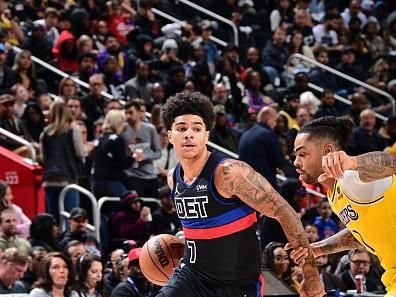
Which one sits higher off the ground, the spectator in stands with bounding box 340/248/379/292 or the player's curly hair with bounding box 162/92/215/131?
the player's curly hair with bounding box 162/92/215/131

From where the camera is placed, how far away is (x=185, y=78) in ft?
57.3

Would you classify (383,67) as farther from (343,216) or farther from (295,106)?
(343,216)

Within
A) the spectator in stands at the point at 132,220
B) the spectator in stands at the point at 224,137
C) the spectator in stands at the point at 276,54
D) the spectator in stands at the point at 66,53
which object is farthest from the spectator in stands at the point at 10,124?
the spectator in stands at the point at 276,54

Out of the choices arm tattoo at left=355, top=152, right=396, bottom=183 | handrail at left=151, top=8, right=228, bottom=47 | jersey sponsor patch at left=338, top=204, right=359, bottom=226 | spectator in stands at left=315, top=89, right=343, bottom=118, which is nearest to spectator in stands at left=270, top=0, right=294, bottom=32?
handrail at left=151, top=8, right=228, bottom=47

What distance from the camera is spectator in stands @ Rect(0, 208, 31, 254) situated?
11516 mm

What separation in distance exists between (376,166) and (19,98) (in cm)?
930

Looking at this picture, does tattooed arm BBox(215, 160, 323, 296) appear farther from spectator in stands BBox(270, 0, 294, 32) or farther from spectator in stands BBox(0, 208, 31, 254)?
spectator in stands BBox(270, 0, 294, 32)

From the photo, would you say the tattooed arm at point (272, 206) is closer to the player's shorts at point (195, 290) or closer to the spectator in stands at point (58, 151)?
the player's shorts at point (195, 290)

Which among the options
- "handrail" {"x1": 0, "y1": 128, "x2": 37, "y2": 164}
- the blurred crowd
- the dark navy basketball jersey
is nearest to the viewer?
the dark navy basketball jersey

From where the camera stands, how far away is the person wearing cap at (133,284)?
10.1 meters

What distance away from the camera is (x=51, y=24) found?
17781 mm

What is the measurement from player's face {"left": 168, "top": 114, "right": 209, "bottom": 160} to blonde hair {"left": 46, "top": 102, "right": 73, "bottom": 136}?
20.4ft

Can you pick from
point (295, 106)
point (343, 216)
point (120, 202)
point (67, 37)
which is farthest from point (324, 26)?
point (343, 216)

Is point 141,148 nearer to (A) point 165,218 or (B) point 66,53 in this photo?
(A) point 165,218
